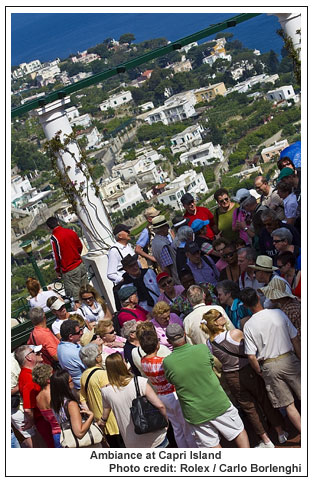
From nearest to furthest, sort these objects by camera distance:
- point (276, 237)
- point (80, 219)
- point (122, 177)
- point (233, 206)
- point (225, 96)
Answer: point (276, 237), point (233, 206), point (80, 219), point (122, 177), point (225, 96)

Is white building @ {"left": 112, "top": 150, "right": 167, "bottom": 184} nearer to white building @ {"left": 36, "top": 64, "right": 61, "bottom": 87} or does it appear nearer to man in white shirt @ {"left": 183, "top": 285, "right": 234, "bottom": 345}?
white building @ {"left": 36, "top": 64, "right": 61, "bottom": 87}

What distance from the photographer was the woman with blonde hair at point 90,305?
448cm

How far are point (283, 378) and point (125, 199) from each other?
66721 millimetres

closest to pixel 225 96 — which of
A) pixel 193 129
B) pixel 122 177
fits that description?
pixel 193 129

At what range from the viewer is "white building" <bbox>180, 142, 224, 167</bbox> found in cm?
7025

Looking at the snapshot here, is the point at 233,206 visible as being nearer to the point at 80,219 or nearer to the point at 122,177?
the point at 80,219

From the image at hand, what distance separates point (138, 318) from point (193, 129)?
8006 cm

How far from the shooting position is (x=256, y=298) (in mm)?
3283

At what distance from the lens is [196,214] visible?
5.08 m

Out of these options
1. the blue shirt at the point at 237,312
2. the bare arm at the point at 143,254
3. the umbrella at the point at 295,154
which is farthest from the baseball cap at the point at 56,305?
the umbrella at the point at 295,154

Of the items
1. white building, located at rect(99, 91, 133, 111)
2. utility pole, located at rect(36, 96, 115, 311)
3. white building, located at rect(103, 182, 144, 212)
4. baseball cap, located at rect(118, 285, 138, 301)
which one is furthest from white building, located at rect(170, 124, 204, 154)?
baseball cap, located at rect(118, 285, 138, 301)

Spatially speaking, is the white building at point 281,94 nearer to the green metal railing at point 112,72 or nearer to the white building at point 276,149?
the white building at point 276,149
